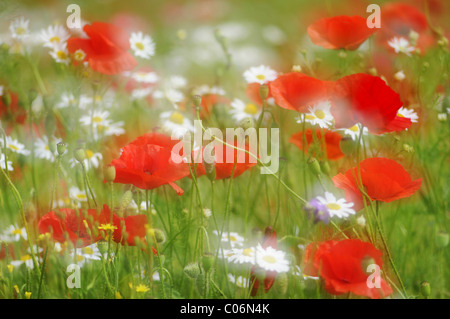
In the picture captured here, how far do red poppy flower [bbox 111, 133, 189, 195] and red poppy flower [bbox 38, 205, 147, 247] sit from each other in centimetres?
5

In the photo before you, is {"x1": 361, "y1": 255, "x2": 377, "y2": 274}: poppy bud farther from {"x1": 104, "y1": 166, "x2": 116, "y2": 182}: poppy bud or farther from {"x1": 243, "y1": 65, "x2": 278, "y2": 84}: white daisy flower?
{"x1": 243, "y1": 65, "x2": 278, "y2": 84}: white daisy flower

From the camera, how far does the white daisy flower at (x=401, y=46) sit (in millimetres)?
984

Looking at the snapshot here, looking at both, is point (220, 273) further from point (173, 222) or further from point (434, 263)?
point (434, 263)

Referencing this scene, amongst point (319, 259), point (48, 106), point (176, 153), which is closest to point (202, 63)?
point (48, 106)

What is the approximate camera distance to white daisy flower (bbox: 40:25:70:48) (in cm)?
99

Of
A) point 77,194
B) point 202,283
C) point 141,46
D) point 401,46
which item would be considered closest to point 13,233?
point 77,194

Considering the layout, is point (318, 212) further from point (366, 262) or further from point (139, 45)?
point (139, 45)

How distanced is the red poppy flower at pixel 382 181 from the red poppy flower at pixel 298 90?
4.7 inches

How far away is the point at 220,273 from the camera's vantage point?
86 centimetres

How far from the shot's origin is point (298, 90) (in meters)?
0.76

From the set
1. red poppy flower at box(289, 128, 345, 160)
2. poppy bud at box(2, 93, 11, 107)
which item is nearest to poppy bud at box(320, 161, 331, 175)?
red poppy flower at box(289, 128, 345, 160)

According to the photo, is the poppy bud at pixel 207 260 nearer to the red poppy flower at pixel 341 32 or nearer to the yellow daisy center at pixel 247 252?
the yellow daisy center at pixel 247 252

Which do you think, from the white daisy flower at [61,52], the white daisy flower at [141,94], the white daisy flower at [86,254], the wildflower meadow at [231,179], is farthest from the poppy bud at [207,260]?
the white daisy flower at [141,94]

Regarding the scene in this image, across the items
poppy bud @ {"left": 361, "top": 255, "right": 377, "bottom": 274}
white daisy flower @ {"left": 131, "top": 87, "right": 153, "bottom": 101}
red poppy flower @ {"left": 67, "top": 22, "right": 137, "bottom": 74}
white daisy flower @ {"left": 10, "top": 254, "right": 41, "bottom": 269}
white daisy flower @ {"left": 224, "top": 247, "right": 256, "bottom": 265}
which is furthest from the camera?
white daisy flower @ {"left": 131, "top": 87, "right": 153, "bottom": 101}
